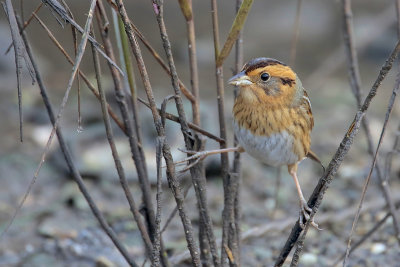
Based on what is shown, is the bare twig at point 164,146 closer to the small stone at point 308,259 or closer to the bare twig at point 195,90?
the bare twig at point 195,90

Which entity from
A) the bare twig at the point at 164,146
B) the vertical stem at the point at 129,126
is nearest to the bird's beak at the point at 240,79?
the vertical stem at the point at 129,126

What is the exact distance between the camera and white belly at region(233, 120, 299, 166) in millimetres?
2943

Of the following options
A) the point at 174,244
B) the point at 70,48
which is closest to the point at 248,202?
the point at 174,244

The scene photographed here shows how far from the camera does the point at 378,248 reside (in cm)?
397

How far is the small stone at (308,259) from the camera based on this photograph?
3.86m

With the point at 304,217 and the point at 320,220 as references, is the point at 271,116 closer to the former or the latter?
the point at 304,217

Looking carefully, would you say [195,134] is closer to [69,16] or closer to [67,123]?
[69,16]

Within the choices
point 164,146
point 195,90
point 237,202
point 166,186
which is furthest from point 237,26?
point 166,186

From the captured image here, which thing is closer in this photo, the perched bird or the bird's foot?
the bird's foot

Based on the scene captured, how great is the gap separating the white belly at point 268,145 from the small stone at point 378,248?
123 centimetres

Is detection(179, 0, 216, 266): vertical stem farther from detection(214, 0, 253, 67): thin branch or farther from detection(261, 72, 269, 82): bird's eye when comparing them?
detection(261, 72, 269, 82): bird's eye

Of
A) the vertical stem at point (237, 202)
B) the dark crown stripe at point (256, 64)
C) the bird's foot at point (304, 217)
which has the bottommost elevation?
the bird's foot at point (304, 217)

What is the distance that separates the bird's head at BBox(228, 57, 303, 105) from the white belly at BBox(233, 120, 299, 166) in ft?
0.52

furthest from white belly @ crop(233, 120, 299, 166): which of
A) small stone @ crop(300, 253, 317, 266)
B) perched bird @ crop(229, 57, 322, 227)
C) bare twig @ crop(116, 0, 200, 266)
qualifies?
small stone @ crop(300, 253, 317, 266)
